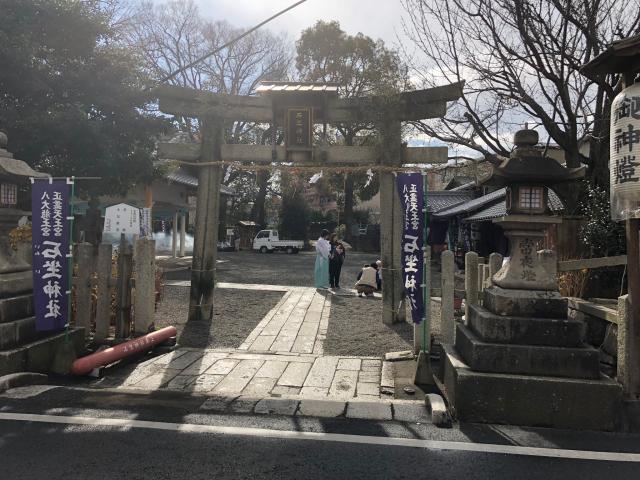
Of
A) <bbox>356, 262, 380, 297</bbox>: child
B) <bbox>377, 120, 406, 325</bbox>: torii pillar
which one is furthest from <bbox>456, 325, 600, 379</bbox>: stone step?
<bbox>356, 262, 380, 297</bbox>: child

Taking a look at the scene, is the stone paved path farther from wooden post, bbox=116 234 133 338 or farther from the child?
the child

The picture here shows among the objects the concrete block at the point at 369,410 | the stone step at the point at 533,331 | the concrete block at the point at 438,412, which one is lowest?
the concrete block at the point at 369,410

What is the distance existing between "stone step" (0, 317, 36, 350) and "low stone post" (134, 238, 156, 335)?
1462mm

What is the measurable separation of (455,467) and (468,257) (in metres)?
3.38

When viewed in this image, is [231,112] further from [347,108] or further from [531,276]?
[531,276]

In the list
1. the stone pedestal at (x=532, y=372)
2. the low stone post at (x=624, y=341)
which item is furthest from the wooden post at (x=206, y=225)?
the low stone post at (x=624, y=341)

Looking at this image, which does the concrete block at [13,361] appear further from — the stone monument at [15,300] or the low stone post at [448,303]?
the low stone post at [448,303]

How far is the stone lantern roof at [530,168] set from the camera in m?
4.92

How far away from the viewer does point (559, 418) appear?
4.33 m

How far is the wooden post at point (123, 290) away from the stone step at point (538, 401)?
497 cm

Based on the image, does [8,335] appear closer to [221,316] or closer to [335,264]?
[221,316]

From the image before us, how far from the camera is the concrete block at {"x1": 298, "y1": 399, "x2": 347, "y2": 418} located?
179 inches

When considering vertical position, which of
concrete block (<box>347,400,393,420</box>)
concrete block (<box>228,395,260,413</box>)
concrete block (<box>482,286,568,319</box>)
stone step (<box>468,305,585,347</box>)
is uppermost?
concrete block (<box>482,286,568,319</box>)

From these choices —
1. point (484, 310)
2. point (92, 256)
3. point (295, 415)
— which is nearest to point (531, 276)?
point (484, 310)
